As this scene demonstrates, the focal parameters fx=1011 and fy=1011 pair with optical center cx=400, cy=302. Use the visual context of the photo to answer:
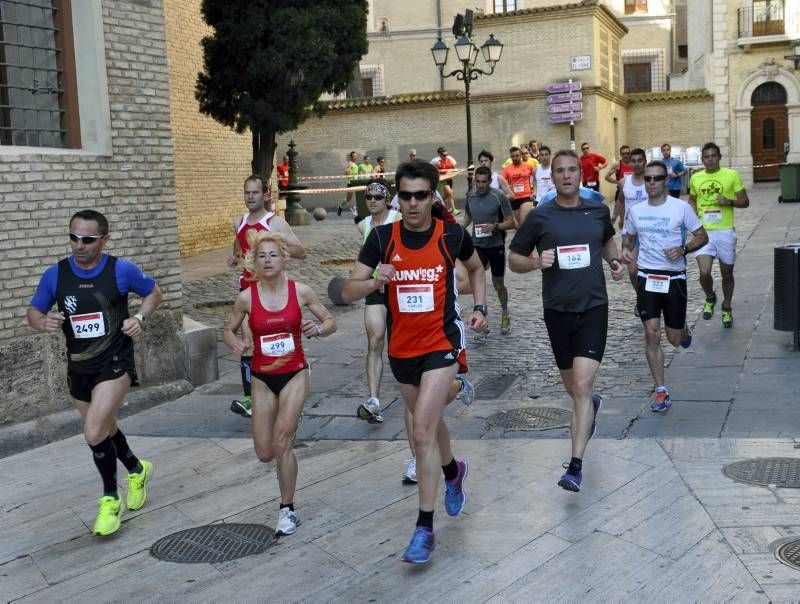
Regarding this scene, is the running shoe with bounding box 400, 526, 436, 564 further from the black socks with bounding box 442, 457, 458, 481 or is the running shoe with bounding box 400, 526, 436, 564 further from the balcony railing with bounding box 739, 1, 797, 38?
the balcony railing with bounding box 739, 1, 797, 38

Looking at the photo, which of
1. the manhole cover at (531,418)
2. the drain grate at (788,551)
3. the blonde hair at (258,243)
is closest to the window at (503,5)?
the manhole cover at (531,418)

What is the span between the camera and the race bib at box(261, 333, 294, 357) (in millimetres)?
5574

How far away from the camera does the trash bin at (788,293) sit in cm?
921

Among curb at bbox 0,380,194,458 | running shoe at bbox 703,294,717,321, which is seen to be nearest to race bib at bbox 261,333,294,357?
curb at bbox 0,380,194,458

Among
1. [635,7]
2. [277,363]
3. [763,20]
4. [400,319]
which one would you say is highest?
[635,7]

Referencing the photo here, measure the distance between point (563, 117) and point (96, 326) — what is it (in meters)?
25.8

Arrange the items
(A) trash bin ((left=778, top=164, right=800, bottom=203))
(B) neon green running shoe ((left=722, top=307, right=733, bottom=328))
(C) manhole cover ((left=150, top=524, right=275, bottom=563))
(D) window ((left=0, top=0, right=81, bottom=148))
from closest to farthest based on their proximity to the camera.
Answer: (C) manhole cover ((left=150, top=524, right=275, bottom=563)) < (D) window ((left=0, top=0, right=81, bottom=148)) < (B) neon green running shoe ((left=722, top=307, right=733, bottom=328)) < (A) trash bin ((left=778, top=164, right=800, bottom=203))

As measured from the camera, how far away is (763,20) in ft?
123

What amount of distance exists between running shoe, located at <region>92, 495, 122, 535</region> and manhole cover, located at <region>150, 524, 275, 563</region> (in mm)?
317

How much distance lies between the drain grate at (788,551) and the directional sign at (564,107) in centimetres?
2596

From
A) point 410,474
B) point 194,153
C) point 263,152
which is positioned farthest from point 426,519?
point 194,153

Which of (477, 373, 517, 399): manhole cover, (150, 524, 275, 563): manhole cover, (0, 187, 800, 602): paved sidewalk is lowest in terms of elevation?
(150, 524, 275, 563): manhole cover

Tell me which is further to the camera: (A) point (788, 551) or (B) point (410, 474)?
(B) point (410, 474)

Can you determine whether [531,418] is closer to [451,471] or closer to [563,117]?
[451,471]
